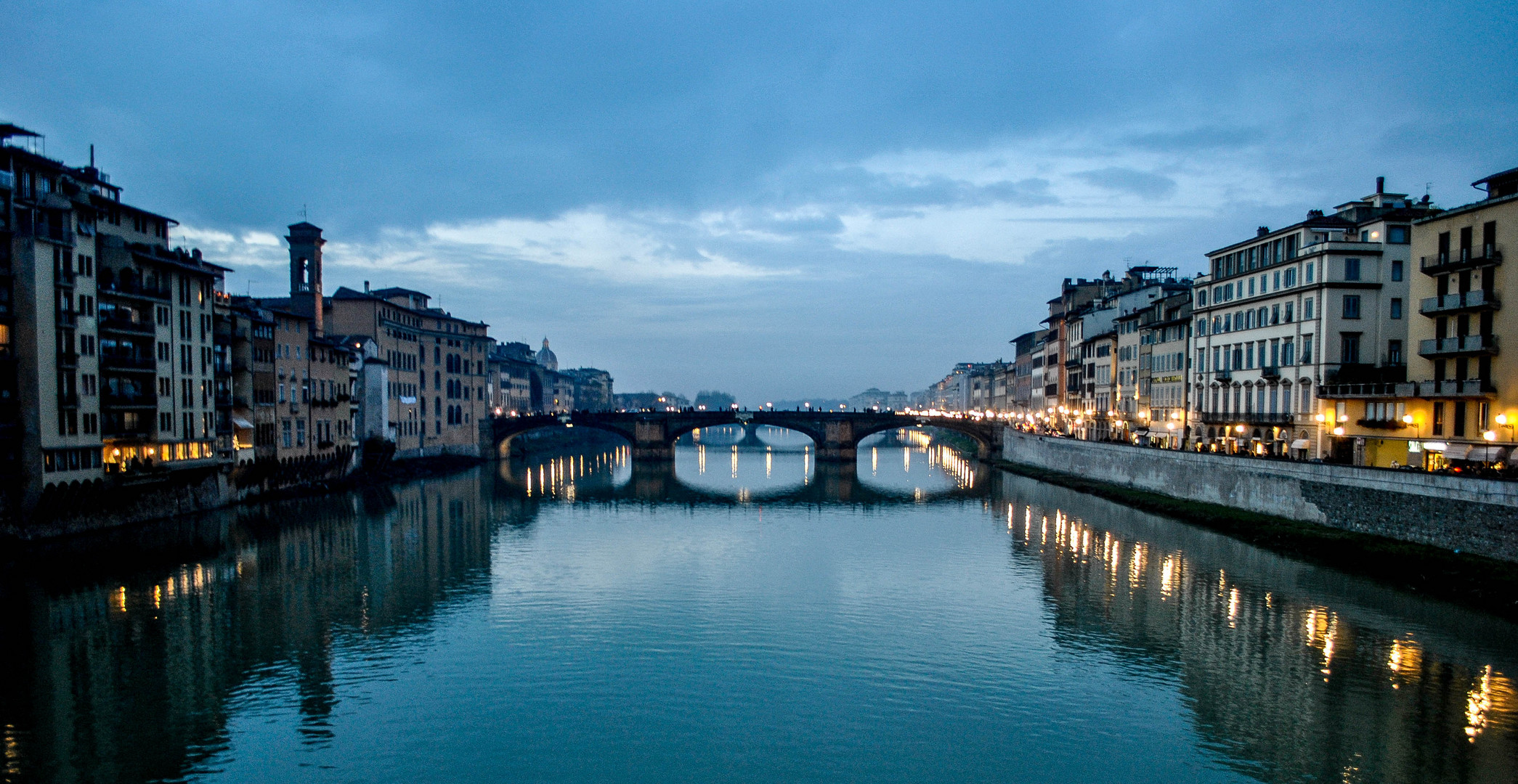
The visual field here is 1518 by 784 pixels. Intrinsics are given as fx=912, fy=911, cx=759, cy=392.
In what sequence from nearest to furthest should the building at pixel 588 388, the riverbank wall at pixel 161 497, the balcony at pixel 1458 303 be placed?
the balcony at pixel 1458 303
the riverbank wall at pixel 161 497
the building at pixel 588 388

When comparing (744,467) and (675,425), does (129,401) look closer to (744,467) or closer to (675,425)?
(675,425)

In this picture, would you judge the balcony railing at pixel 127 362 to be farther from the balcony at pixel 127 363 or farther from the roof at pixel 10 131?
the roof at pixel 10 131

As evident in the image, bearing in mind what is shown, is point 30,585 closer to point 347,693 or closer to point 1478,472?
point 347,693

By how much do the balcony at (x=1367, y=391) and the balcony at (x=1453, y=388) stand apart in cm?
26

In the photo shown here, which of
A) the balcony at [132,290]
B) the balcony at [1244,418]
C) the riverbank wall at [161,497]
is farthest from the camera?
the balcony at [1244,418]

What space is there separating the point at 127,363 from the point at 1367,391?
52531mm

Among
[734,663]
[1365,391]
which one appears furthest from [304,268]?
[1365,391]

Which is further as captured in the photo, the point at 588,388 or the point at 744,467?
the point at 588,388

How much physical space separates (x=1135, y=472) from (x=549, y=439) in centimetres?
8048

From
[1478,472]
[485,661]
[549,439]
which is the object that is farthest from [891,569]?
[549,439]

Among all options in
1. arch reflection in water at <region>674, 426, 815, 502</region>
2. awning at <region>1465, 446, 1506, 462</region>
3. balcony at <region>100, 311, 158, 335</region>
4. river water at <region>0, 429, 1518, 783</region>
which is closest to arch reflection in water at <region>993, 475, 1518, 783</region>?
river water at <region>0, 429, 1518, 783</region>

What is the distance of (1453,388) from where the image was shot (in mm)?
34688

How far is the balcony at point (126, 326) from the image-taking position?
37406mm

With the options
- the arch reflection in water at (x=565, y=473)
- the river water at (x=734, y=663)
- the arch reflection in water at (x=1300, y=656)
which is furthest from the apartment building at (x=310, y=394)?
the arch reflection in water at (x=1300, y=656)
